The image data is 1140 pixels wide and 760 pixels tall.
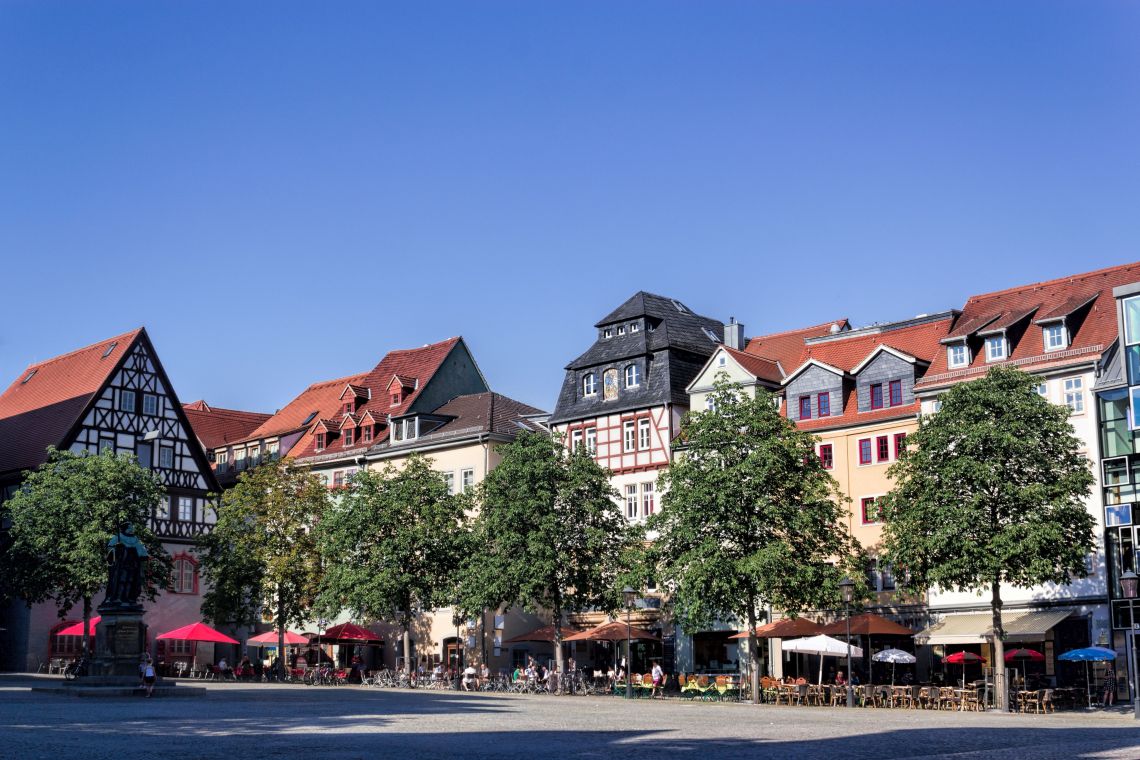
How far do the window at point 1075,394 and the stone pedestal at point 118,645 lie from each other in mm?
34008

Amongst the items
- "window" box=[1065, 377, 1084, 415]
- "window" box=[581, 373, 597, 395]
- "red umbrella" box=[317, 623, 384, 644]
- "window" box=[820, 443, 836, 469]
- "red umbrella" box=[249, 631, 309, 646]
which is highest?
"window" box=[581, 373, 597, 395]

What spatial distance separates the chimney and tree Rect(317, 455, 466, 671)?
16.3 metres

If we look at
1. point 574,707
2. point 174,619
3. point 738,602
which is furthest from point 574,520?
point 174,619

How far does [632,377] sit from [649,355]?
4.50ft

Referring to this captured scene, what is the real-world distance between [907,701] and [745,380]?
737 inches

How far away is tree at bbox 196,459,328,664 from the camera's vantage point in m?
62.7

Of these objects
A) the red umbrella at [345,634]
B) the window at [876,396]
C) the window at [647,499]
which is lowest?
the red umbrella at [345,634]

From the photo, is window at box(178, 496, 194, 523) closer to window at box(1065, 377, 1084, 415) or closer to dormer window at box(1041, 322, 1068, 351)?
dormer window at box(1041, 322, 1068, 351)

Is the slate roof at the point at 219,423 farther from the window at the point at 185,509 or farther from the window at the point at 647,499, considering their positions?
the window at the point at 647,499

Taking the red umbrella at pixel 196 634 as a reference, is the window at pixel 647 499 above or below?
above

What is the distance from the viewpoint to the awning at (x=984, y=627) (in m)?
48.0

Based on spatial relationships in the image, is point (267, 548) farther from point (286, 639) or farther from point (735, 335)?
point (735, 335)

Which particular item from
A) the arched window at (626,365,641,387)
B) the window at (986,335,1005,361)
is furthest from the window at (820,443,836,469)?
the arched window at (626,365,641,387)

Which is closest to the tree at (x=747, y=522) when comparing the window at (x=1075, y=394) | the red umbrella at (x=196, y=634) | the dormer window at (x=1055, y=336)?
the window at (x=1075, y=394)
